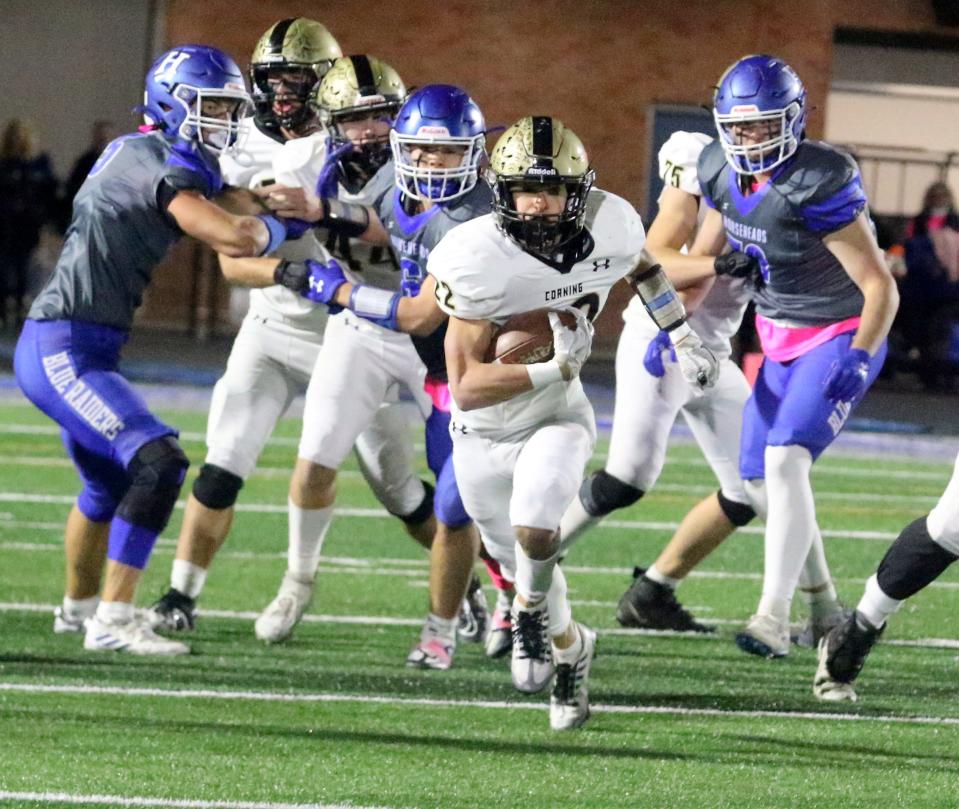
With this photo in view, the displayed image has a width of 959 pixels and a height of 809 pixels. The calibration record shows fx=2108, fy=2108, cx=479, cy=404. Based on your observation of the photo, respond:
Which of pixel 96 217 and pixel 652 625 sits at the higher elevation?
pixel 96 217

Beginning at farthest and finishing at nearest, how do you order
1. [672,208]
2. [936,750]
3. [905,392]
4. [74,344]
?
[905,392] < [672,208] < [74,344] < [936,750]

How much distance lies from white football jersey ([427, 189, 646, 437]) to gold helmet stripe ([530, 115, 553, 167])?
20 centimetres

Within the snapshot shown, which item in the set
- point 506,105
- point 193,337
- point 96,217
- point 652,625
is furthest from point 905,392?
point 96,217

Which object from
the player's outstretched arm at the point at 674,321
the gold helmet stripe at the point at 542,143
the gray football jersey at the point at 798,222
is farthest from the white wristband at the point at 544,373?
the gray football jersey at the point at 798,222

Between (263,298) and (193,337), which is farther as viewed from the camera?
(193,337)

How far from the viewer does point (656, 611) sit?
6211 millimetres

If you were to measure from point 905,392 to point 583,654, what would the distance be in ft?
33.4

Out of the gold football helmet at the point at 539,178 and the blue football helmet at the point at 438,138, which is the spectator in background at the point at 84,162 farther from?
the gold football helmet at the point at 539,178

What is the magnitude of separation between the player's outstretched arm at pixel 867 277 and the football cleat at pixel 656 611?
114 cm

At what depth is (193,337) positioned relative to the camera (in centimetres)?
1606

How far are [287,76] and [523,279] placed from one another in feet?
5.53

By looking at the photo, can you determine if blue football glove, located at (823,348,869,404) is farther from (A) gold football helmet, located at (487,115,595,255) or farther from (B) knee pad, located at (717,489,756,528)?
(A) gold football helmet, located at (487,115,595,255)

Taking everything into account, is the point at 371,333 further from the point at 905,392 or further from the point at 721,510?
the point at 905,392

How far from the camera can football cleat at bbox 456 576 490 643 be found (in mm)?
6070
